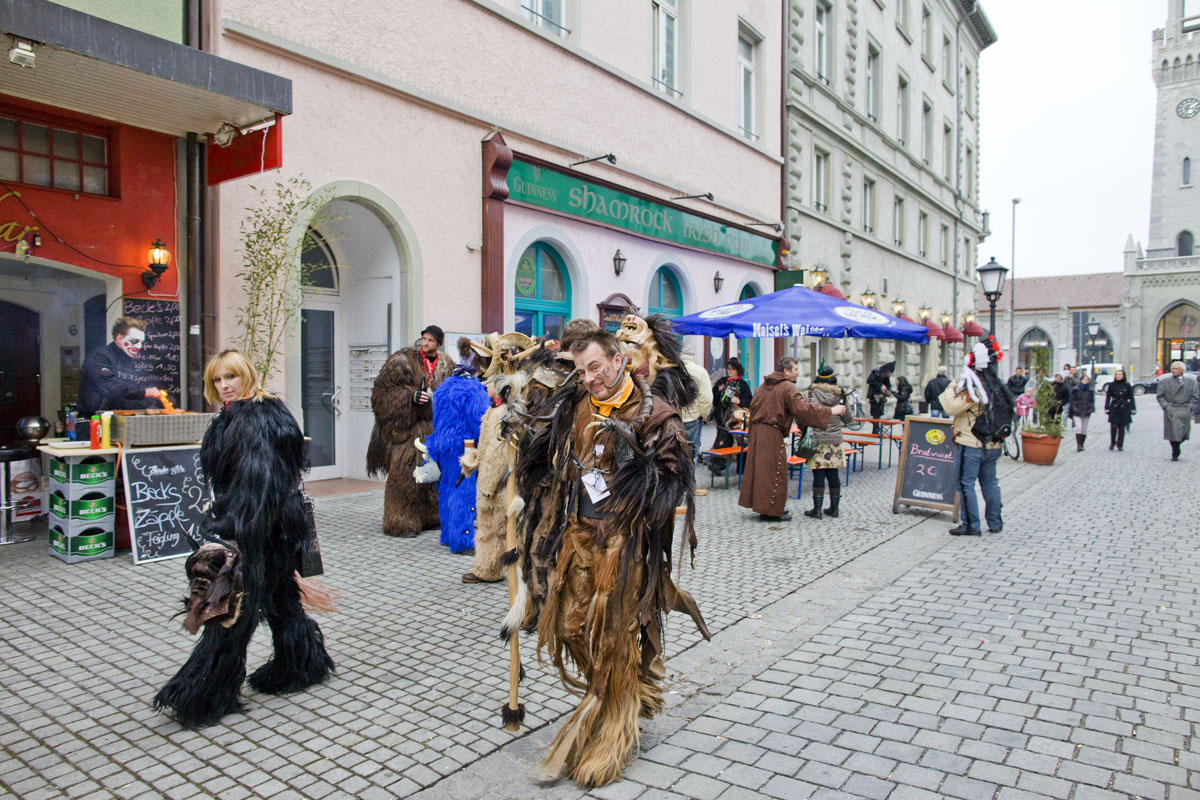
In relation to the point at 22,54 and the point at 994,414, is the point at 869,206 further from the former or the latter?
the point at 22,54

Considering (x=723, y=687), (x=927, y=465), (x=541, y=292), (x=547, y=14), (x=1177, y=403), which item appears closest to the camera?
(x=723, y=687)

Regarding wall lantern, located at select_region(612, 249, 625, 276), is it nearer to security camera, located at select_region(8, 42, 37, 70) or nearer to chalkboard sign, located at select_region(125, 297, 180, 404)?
chalkboard sign, located at select_region(125, 297, 180, 404)

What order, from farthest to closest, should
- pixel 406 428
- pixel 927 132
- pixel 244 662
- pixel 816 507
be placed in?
pixel 927 132, pixel 816 507, pixel 406 428, pixel 244 662

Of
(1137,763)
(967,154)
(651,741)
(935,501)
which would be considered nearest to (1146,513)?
(935,501)

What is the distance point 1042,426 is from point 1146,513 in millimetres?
5470

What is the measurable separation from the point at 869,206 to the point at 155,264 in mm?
21059

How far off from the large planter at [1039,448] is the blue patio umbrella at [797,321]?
4290 mm

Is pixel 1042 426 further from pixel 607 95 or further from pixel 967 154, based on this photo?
pixel 967 154

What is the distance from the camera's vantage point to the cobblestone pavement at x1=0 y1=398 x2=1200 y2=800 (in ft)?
10.6

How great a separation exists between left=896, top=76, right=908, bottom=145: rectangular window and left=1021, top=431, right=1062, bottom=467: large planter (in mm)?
14987

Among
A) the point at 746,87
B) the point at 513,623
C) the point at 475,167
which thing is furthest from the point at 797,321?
the point at 746,87

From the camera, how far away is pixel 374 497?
9352 mm

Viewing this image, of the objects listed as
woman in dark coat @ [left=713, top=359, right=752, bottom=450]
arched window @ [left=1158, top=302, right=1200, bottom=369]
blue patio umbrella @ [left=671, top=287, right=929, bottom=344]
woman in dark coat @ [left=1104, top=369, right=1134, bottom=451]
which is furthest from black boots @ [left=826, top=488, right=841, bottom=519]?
arched window @ [left=1158, top=302, right=1200, bottom=369]

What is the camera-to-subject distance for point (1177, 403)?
14961 millimetres
